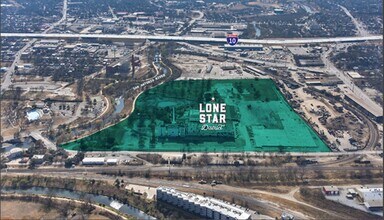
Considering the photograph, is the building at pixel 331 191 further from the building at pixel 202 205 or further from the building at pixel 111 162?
the building at pixel 111 162

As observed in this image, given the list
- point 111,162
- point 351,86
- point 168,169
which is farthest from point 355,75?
point 111,162

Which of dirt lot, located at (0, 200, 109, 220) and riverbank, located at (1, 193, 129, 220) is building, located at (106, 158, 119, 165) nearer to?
riverbank, located at (1, 193, 129, 220)

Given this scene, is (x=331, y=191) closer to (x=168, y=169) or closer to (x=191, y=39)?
(x=168, y=169)

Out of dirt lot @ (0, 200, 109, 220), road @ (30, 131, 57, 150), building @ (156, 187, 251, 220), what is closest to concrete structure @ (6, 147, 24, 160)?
road @ (30, 131, 57, 150)

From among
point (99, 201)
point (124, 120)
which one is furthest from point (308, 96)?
point (99, 201)

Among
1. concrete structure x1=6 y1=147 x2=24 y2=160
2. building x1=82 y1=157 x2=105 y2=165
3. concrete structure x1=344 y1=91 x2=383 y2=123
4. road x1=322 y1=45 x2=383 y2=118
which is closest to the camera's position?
building x1=82 y1=157 x2=105 y2=165

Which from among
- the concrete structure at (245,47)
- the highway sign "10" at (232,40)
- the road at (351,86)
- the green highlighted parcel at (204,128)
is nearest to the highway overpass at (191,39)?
the highway sign "10" at (232,40)

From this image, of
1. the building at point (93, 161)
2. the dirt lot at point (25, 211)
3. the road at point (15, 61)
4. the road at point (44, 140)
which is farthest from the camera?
the road at point (15, 61)
